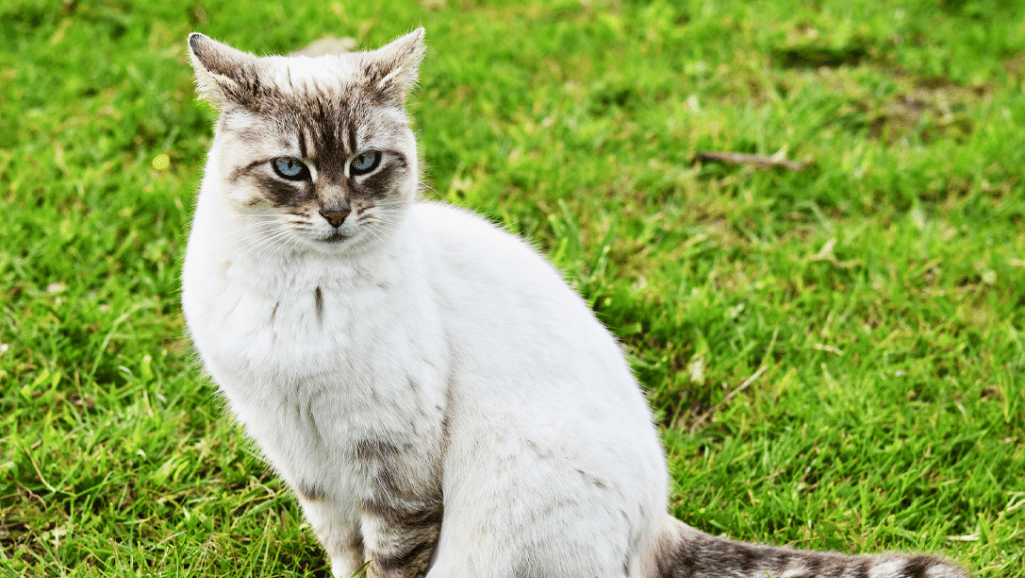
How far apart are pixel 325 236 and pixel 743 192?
288 centimetres

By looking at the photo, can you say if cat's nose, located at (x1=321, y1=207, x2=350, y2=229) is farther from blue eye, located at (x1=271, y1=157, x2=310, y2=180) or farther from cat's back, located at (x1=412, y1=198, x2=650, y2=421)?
cat's back, located at (x1=412, y1=198, x2=650, y2=421)

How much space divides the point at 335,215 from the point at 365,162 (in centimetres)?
24

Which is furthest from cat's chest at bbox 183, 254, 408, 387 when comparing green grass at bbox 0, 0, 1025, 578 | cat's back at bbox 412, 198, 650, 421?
green grass at bbox 0, 0, 1025, 578

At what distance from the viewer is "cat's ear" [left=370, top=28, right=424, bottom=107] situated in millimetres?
2551

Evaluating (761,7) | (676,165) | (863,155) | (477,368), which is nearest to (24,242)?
(477,368)

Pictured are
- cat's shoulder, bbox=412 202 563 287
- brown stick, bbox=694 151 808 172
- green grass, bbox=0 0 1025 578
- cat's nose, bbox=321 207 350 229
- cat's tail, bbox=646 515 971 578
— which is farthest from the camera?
brown stick, bbox=694 151 808 172

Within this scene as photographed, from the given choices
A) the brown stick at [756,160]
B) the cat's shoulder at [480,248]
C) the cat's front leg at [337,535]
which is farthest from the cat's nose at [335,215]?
the brown stick at [756,160]

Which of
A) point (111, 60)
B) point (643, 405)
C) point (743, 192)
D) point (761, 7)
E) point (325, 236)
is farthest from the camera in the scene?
point (761, 7)

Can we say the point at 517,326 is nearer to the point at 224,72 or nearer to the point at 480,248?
the point at 480,248

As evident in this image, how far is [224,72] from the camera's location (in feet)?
7.91

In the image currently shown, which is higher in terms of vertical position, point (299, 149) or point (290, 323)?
point (299, 149)

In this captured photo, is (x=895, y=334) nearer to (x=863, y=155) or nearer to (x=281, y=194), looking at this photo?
(x=863, y=155)

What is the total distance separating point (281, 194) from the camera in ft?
7.93

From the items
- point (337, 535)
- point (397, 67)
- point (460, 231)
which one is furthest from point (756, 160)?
point (337, 535)
